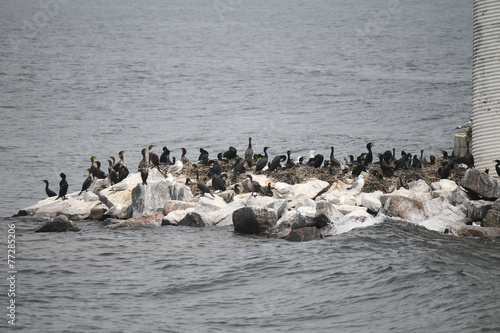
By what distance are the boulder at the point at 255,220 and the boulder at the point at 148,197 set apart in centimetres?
309

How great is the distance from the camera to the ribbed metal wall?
18.0 metres

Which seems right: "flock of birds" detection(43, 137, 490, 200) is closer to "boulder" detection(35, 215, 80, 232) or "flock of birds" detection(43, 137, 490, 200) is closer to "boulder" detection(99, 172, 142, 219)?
"boulder" detection(99, 172, 142, 219)

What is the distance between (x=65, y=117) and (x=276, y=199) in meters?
43.8

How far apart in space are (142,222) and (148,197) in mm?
842

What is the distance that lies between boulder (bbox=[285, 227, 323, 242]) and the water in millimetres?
384

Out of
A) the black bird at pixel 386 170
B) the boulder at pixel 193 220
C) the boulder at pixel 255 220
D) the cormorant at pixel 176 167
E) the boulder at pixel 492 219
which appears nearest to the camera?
the boulder at pixel 492 219

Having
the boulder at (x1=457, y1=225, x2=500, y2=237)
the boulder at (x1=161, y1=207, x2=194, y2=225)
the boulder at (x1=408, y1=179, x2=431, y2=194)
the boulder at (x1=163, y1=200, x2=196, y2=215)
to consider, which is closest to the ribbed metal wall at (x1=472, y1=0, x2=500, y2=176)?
the boulder at (x1=408, y1=179, x2=431, y2=194)

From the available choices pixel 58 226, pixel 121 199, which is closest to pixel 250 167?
pixel 121 199

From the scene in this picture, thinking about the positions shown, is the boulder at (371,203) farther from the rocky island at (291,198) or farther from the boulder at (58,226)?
the boulder at (58,226)

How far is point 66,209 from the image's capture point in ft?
66.2

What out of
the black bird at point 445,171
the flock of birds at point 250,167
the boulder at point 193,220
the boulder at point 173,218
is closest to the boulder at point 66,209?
the flock of birds at point 250,167

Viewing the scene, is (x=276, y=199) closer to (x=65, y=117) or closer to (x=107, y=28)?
(x=65, y=117)

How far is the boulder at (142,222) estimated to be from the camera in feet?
59.6

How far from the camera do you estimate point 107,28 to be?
412 feet
